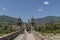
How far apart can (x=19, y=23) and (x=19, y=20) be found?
121 cm

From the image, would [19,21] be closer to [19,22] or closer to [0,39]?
[19,22]

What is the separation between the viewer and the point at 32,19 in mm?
69000

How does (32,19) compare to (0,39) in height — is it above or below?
above

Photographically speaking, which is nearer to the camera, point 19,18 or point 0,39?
point 0,39

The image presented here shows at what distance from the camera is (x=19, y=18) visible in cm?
7244

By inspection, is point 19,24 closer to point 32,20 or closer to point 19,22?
point 19,22

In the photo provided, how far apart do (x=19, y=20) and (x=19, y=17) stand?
1.79 metres

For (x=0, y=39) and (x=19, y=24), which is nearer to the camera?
(x=0, y=39)

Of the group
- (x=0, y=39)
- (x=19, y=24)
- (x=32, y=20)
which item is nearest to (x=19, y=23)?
(x=19, y=24)

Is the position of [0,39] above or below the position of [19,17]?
below

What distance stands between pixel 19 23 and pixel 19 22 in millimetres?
854

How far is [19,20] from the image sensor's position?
236 feet

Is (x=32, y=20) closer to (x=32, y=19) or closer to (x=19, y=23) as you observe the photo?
(x=32, y=19)

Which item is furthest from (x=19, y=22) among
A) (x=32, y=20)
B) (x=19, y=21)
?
(x=32, y=20)
